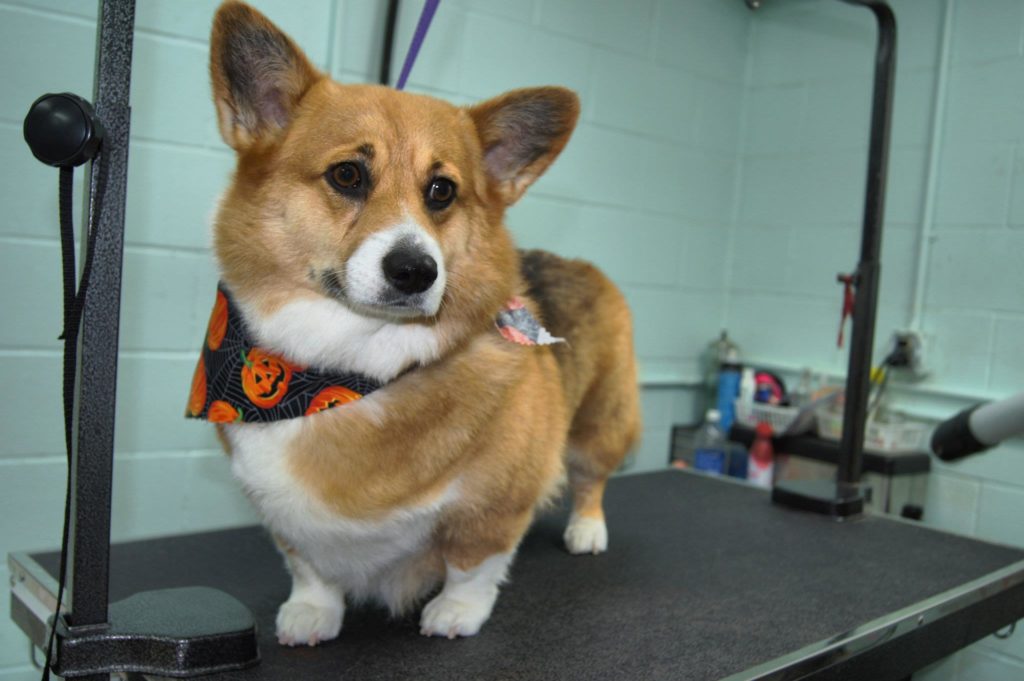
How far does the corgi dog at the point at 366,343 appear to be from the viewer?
1079mm

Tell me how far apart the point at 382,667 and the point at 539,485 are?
34cm

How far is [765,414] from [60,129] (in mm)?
2371

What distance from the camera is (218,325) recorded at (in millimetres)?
1176

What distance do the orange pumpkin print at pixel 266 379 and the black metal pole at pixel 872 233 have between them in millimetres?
1362

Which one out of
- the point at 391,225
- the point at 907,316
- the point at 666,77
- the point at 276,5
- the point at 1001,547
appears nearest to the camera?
the point at 391,225

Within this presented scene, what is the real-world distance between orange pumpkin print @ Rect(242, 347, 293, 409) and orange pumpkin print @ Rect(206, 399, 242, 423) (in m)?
0.03

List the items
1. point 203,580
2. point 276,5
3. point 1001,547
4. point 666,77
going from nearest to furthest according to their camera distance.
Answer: point 203,580 → point 1001,547 → point 276,5 → point 666,77

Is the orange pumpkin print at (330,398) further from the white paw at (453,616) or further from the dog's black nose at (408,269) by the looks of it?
the white paw at (453,616)

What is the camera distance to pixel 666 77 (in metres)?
3.00

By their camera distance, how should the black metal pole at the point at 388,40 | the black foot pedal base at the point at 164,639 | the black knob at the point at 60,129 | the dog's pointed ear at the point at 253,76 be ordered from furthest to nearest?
1. the black metal pole at the point at 388,40
2. the dog's pointed ear at the point at 253,76
3. the black foot pedal base at the point at 164,639
4. the black knob at the point at 60,129

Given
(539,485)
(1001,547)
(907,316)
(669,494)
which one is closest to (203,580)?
(539,485)

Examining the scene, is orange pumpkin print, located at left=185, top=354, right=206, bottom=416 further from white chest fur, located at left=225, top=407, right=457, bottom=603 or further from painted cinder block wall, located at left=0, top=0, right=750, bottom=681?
painted cinder block wall, located at left=0, top=0, right=750, bottom=681

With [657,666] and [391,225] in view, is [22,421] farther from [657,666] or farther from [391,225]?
[657,666]

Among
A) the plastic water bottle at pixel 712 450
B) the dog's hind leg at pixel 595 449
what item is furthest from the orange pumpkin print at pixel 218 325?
the plastic water bottle at pixel 712 450
